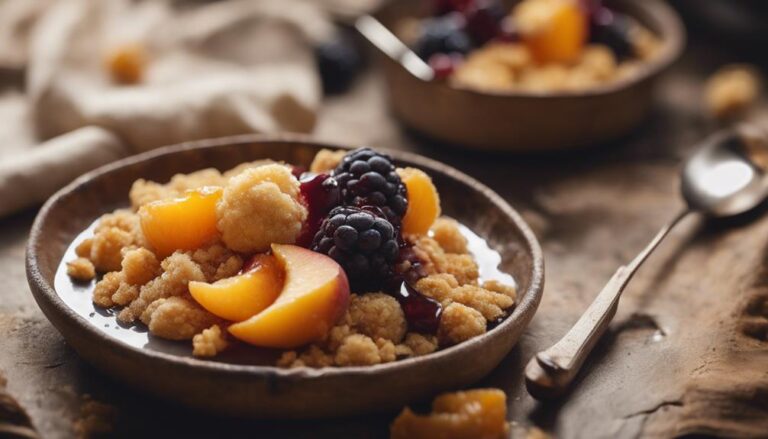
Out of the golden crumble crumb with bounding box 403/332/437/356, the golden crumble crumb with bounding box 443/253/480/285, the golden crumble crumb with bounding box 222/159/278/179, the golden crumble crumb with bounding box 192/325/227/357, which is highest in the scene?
the golden crumble crumb with bounding box 222/159/278/179

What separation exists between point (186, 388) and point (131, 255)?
31cm

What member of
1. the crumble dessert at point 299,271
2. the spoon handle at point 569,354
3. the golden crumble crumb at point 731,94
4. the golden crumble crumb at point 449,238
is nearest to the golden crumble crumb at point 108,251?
the crumble dessert at point 299,271

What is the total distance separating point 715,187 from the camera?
2193mm

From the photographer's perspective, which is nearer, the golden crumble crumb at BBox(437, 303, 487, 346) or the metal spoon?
the golden crumble crumb at BBox(437, 303, 487, 346)

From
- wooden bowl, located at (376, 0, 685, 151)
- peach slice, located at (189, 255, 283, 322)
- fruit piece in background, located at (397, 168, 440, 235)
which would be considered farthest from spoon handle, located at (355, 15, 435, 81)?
peach slice, located at (189, 255, 283, 322)

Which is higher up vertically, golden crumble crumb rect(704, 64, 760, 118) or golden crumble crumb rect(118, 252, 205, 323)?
golden crumble crumb rect(118, 252, 205, 323)

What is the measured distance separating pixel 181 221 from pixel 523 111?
1113 millimetres

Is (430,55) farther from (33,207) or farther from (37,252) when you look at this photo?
(37,252)

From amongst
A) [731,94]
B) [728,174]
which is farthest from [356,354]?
[731,94]

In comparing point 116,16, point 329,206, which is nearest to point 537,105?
point 329,206

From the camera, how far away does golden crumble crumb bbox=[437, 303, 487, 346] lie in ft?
4.84

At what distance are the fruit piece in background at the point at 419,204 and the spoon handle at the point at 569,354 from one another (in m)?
0.34

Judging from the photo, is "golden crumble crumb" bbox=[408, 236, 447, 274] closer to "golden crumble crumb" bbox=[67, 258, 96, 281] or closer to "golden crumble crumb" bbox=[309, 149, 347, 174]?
"golden crumble crumb" bbox=[309, 149, 347, 174]

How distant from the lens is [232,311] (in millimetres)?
1421
